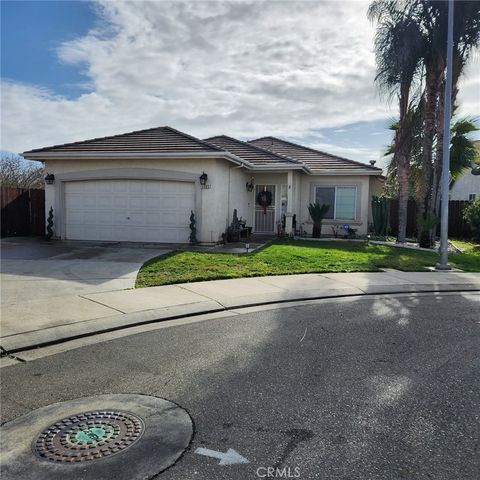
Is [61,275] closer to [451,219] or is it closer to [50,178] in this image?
[50,178]

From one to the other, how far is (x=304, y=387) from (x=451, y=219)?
22169 millimetres

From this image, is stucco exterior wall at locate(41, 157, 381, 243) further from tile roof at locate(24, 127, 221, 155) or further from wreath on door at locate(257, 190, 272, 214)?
wreath on door at locate(257, 190, 272, 214)

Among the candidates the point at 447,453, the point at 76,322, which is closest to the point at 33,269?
the point at 76,322

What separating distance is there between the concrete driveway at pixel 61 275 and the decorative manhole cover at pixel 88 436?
285 centimetres

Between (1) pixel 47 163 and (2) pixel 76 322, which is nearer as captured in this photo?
(2) pixel 76 322

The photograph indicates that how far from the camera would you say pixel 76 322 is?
21.8 feet

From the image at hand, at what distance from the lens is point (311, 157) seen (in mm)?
22750

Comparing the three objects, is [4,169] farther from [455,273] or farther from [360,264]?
[455,273]

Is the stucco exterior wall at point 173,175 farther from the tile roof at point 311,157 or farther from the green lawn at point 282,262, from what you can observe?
the tile roof at point 311,157

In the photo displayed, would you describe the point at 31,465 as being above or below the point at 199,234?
below

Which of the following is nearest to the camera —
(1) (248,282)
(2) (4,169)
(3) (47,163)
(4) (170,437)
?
(4) (170,437)

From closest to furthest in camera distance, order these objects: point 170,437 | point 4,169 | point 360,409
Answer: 1. point 170,437
2. point 360,409
3. point 4,169

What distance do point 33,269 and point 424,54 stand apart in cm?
1504

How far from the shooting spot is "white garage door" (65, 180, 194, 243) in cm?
1630
